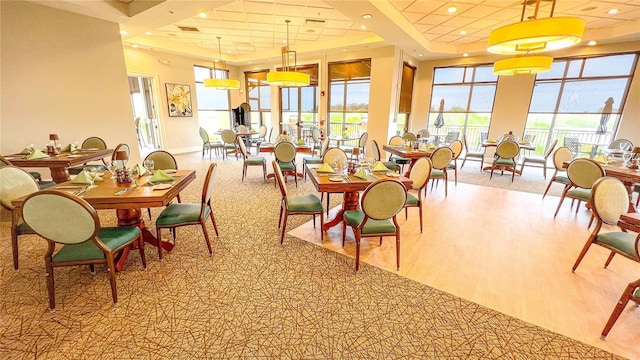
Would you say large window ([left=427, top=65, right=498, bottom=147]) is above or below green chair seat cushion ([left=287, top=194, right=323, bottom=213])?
above

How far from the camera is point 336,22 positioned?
223 inches

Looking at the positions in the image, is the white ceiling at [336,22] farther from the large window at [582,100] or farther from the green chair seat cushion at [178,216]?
the green chair seat cushion at [178,216]

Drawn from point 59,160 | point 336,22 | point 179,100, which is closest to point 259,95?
point 179,100

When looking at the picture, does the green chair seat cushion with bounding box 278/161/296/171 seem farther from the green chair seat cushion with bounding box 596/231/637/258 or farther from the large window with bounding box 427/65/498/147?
the large window with bounding box 427/65/498/147

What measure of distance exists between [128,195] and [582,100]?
1017 centimetres

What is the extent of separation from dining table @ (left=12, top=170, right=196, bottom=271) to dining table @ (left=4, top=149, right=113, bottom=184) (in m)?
1.28

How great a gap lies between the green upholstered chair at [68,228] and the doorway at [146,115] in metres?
7.39

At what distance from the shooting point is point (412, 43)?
21.1 ft

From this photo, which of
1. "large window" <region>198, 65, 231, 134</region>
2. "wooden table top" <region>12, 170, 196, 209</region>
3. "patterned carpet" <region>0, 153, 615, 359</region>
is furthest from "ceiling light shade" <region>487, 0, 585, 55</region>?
"large window" <region>198, 65, 231, 134</region>

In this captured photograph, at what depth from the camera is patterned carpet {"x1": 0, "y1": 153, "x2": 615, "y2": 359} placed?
5.66ft

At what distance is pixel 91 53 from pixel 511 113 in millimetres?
10347

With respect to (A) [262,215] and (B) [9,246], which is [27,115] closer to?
(B) [9,246]

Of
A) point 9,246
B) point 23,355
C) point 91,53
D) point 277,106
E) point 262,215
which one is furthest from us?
point 277,106

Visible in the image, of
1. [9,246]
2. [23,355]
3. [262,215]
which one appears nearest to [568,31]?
[262,215]
